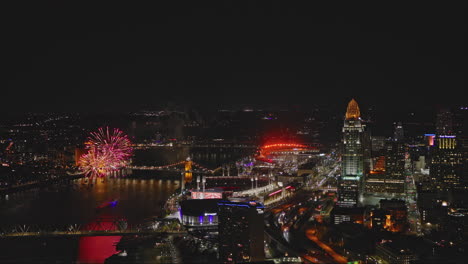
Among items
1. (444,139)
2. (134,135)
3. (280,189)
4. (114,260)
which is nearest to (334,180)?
(280,189)

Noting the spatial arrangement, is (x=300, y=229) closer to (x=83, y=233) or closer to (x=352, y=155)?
(x=83, y=233)

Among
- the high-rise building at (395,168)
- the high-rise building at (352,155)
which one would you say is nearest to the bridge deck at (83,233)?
the high-rise building at (352,155)

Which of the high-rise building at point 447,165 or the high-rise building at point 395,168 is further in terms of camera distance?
the high-rise building at point 395,168

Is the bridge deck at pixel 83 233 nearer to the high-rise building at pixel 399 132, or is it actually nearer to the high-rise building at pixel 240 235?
the high-rise building at pixel 240 235

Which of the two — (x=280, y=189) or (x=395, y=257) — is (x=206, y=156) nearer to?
(x=280, y=189)

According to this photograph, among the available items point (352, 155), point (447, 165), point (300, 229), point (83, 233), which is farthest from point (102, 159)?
point (447, 165)

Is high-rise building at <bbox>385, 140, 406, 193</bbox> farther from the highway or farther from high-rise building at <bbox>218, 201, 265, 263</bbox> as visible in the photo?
high-rise building at <bbox>218, 201, 265, 263</bbox>
